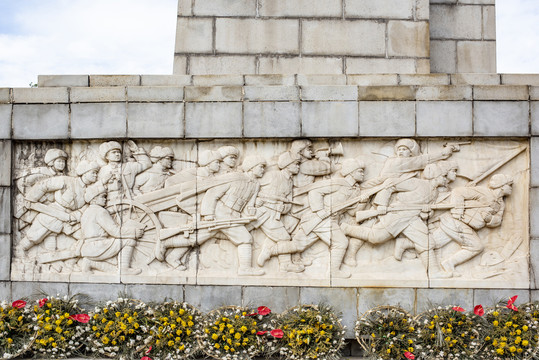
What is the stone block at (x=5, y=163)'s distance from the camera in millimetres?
7832

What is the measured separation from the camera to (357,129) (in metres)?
7.68

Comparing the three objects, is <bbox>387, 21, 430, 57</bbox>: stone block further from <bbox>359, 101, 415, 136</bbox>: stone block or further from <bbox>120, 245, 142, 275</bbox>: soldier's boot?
<bbox>120, 245, 142, 275</bbox>: soldier's boot

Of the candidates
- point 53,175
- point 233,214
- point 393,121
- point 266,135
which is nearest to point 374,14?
point 393,121

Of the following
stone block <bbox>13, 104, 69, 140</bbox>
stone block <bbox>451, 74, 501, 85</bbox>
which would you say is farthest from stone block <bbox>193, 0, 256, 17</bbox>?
stone block <bbox>451, 74, 501, 85</bbox>

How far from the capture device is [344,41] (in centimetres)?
834

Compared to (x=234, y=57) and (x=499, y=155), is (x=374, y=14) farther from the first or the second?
(x=499, y=155)

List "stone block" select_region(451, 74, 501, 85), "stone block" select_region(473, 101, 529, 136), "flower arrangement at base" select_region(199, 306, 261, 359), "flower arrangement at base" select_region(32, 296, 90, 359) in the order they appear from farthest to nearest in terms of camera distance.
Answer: "stone block" select_region(451, 74, 501, 85) → "stone block" select_region(473, 101, 529, 136) → "flower arrangement at base" select_region(32, 296, 90, 359) → "flower arrangement at base" select_region(199, 306, 261, 359)

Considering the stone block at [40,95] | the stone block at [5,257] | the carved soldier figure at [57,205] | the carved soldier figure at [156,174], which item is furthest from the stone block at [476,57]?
the stone block at [5,257]

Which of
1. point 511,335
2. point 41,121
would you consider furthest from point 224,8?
point 511,335

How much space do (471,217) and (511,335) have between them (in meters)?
1.53

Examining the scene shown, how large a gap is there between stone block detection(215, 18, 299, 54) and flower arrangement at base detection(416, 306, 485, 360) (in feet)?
13.5

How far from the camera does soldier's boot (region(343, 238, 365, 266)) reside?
7684 mm

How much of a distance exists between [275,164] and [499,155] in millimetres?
2984

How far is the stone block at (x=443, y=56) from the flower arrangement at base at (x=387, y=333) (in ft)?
12.7
